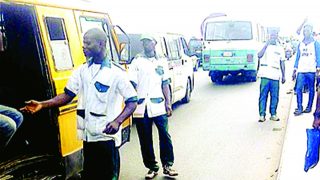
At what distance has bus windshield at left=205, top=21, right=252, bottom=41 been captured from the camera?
17000mm

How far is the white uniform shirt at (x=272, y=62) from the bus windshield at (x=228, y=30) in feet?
25.1

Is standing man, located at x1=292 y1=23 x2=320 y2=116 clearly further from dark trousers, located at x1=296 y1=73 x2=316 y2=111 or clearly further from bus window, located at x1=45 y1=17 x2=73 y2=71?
bus window, located at x1=45 y1=17 x2=73 y2=71

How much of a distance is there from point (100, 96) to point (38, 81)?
1.17 m

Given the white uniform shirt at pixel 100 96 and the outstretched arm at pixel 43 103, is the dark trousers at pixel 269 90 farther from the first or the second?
the outstretched arm at pixel 43 103

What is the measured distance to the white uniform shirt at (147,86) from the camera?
18.9 ft

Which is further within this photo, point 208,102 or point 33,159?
point 208,102

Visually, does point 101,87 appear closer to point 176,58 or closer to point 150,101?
point 150,101

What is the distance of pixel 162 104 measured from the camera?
5859mm

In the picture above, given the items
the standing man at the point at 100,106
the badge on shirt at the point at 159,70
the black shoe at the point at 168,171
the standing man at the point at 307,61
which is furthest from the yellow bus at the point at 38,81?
the standing man at the point at 307,61

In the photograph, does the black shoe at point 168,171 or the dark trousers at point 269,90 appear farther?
the dark trousers at point 269,90

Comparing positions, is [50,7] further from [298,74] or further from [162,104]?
[298,74]

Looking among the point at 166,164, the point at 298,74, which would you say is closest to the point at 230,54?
the point at 298,74

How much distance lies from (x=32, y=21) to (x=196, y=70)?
64.5ft

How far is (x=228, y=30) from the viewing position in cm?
1712
